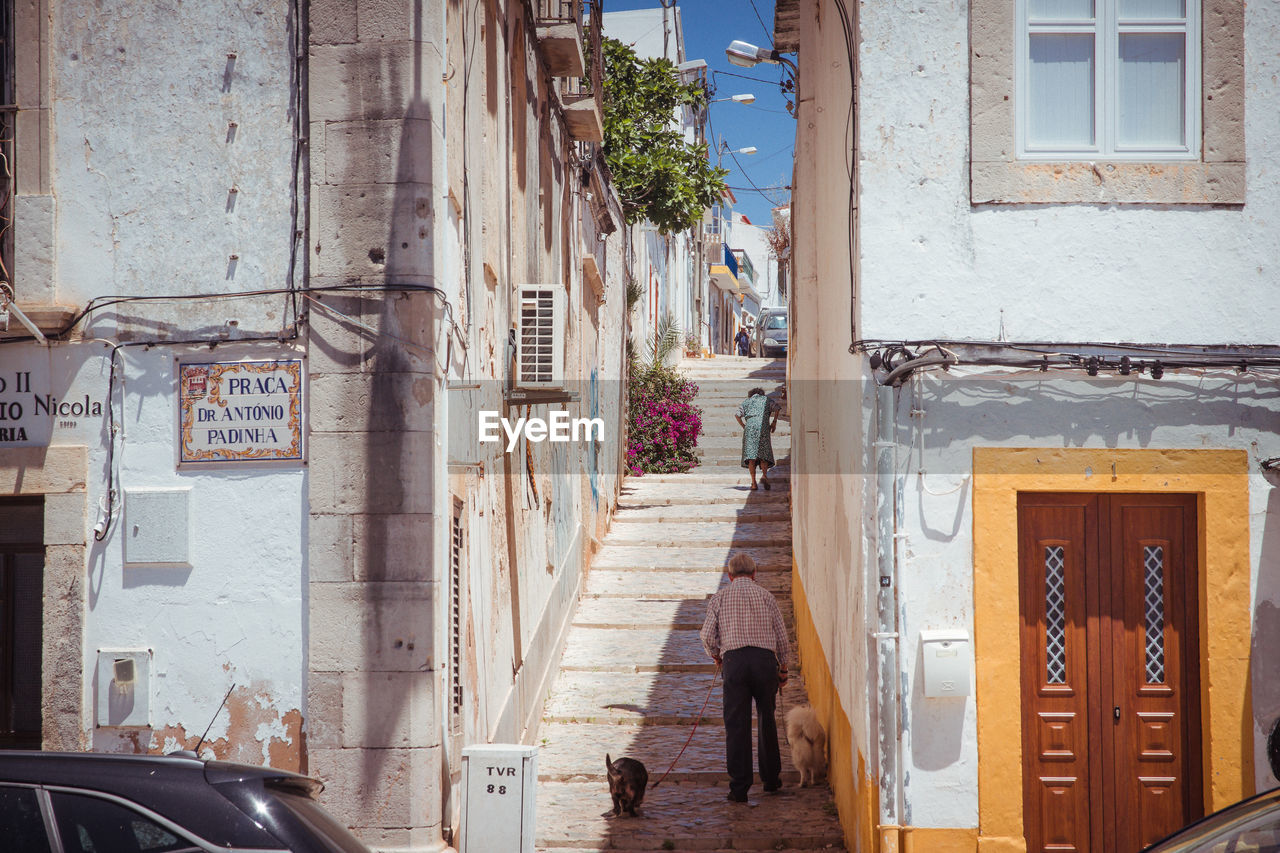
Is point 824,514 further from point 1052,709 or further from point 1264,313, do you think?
point 1264,313

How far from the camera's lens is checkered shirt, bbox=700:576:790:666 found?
30.0 feet

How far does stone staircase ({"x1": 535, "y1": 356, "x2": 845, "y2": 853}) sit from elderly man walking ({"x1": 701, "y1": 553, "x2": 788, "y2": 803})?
1.30 ft

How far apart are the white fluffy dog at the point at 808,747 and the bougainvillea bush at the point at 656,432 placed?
39.1 feet

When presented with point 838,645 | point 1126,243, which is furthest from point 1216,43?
point 838,645

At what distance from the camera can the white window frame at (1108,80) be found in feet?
24.0

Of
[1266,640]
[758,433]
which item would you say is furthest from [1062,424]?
[758,433]

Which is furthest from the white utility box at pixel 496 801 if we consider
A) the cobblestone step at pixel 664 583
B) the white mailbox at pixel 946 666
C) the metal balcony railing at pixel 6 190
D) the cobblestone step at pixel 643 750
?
the cobblestone step at pixel 664 583

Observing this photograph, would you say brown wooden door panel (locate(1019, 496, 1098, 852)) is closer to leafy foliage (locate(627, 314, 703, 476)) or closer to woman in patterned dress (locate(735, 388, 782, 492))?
woman in patterned dress (locate(735, 388, 782, 492))

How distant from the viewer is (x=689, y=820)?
8.73 meters

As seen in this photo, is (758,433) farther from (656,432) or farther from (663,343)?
(663,343)

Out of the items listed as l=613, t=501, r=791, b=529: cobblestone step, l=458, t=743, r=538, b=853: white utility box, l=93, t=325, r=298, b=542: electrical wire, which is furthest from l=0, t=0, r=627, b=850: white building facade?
l=613, t=501, r=791, b=529: cobblestone step

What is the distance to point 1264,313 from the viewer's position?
726 cm

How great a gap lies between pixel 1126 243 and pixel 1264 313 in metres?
0.94

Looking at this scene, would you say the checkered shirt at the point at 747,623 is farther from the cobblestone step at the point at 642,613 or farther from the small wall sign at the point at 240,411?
the cobblestone step at the point at 642,613
